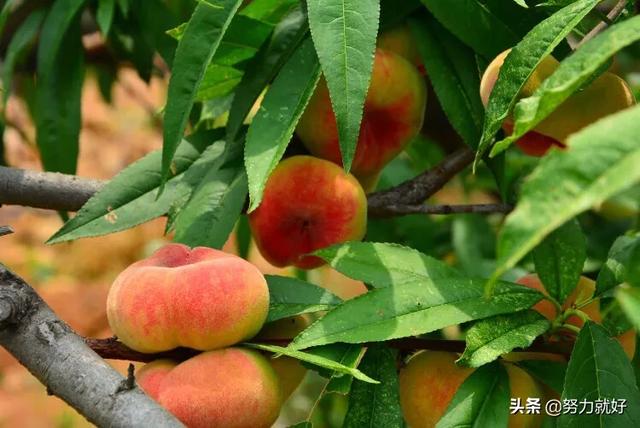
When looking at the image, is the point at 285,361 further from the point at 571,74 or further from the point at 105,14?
the point at 105,14

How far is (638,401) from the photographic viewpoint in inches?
26.5

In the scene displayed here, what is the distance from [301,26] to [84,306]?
3.09 meters

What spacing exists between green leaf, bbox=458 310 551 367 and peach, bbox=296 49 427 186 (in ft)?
0.82

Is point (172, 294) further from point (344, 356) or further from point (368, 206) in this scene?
point (368, 206)

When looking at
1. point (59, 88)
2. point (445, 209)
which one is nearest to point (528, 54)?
point (445, 209)

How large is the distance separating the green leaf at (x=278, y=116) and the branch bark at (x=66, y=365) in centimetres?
16

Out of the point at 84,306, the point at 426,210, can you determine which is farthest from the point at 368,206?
the point at 84,306

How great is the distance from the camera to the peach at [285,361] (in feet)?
2.52

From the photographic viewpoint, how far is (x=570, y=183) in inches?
16.3

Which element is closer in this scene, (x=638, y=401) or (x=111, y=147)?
(x=638, y=401)

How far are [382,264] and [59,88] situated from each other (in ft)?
Result: 2.14

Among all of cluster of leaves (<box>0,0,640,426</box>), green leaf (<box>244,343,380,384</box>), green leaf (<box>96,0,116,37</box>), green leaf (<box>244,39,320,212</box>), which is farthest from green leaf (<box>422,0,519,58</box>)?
green leaf (<box>96,0,116,37</box>)

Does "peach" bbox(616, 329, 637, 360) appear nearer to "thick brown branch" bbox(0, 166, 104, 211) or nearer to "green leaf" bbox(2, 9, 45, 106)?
"thick brown branch" bbox(0, 166, 104, 211)

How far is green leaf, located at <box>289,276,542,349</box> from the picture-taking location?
0.68 m
